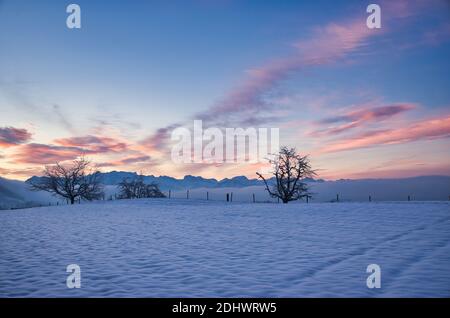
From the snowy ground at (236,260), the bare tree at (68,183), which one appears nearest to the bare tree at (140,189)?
the bare tree at (68,183)

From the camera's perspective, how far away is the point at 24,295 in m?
6.85

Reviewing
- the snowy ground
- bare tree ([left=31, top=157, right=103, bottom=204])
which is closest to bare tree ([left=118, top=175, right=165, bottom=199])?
bare tree ([left=31, top=157, right=103, bottom=204])

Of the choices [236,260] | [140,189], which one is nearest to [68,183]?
[140,189]

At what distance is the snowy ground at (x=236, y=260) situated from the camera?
6.97 m

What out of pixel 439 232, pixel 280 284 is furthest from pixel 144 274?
pixel 439 232

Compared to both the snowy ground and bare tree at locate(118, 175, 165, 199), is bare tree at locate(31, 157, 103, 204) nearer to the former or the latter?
bare tree at locate(118, 175, 165, 199)

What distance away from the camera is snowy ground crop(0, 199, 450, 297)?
275 inches

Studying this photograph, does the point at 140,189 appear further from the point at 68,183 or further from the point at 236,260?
the point at 236,260

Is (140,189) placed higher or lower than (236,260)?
higher

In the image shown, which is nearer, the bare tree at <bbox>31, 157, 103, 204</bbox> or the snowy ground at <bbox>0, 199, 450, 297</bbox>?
the snowy ground at <bbox>0, 199, 450, 297</bbox>

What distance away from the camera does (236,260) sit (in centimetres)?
970

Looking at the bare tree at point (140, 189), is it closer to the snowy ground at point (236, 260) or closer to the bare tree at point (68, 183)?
the bare tree at point (68, 183)
